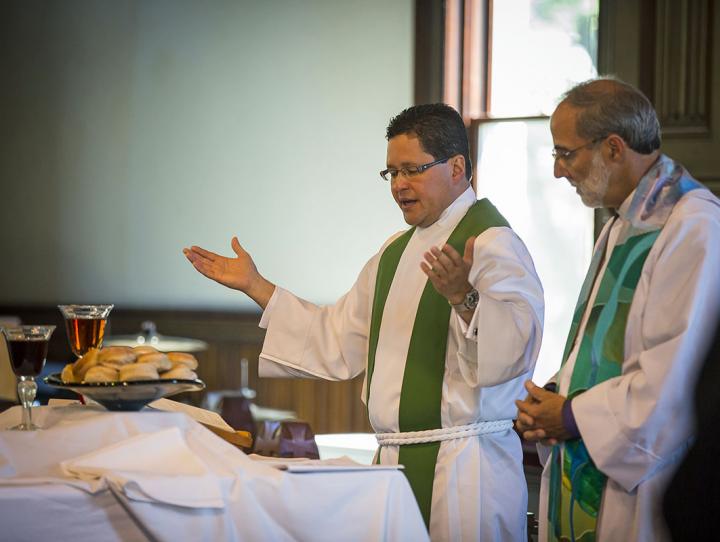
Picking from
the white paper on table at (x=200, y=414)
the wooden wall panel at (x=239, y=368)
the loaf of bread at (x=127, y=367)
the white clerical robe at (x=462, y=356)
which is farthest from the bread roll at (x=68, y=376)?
the wooden wall panel at (x=239, y=368)

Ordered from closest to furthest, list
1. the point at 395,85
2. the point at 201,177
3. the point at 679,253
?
the point at 679,253, the point at 395,85, the point at 201,177

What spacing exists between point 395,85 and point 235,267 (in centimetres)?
402

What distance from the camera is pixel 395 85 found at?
22.2 ft

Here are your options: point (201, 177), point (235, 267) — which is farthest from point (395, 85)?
point (235, 267)

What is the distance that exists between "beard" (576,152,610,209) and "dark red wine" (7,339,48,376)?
1234mm

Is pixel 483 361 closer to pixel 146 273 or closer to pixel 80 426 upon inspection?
pixel 80 426

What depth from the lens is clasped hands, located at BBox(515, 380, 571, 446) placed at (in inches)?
94.3

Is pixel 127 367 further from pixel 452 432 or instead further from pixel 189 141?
pixel 189 141

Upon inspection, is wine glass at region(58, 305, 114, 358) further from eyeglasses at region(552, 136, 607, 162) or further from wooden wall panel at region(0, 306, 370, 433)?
wooden wall panel at region(0, 306, 370, 433)

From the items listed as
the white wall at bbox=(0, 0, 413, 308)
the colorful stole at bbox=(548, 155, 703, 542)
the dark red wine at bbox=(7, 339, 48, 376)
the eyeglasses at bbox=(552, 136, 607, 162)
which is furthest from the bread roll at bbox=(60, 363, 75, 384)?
the white wall at bbox=(0, 0, 413, 308)

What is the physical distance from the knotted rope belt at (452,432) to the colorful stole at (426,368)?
1 cm

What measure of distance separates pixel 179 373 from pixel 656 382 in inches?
37.7

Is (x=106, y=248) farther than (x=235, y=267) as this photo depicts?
Yes

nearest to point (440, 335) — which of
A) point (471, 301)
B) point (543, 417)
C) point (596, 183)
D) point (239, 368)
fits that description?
point (471, 301)
